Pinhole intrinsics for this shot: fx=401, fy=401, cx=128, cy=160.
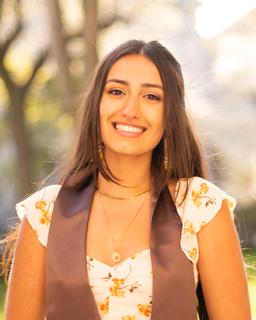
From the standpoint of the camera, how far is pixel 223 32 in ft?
16.1

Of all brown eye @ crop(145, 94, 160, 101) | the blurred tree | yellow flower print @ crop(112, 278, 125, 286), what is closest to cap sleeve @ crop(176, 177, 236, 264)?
yellow flower print @ crop(112, 278, 125, 286)

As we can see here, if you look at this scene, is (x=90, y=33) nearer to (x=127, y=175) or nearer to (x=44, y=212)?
(x=127, y=175)

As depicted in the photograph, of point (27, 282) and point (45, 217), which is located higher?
point (45, 217)

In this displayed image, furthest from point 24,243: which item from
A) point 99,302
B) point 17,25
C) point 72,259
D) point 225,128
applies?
point 17,25

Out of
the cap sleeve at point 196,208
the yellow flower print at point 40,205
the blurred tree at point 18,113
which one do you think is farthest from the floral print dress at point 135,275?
the blurred tree at point 18,113

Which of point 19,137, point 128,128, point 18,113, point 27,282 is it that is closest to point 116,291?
point 27,282

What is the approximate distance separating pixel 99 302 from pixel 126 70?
0.94 meters

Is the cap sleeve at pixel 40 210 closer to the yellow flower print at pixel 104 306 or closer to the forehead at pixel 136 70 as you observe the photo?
the yellow flower print at pixel 104 306

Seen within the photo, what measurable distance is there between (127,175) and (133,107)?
329 mm

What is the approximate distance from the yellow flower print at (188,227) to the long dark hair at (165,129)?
222 mm

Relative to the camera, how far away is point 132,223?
5.58 ft

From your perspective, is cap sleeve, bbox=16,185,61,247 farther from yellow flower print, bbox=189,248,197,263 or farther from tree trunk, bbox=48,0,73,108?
tree trunk, bbox=48,0,73,108

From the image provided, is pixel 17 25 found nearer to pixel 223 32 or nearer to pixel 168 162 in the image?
pixel 223 32

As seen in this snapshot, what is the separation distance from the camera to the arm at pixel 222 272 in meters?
1.53
